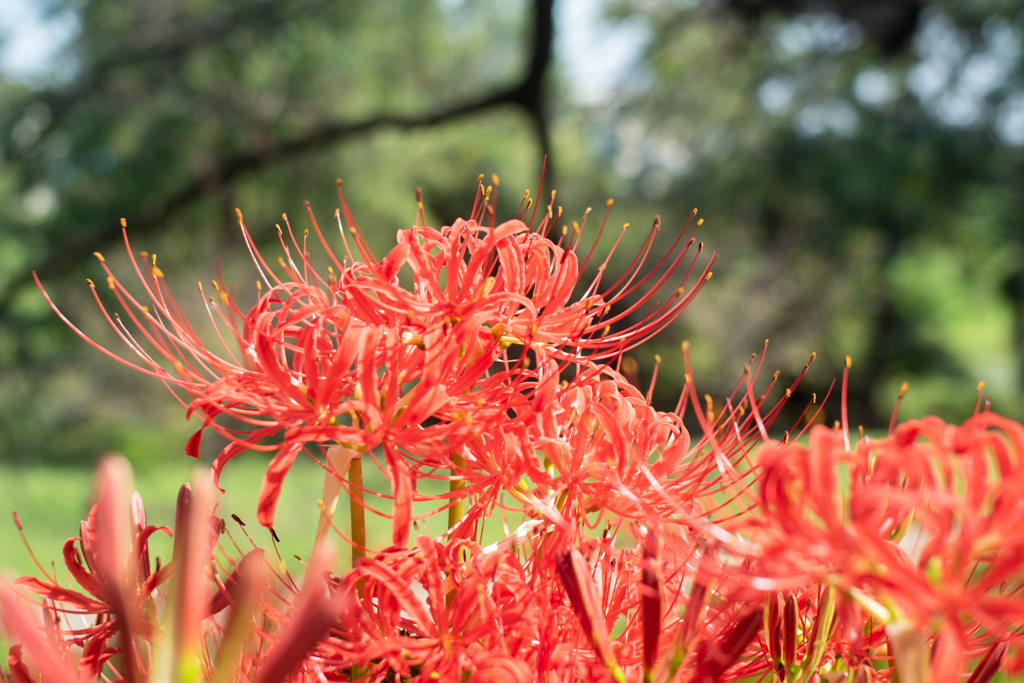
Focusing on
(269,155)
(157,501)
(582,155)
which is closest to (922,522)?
(157,501)

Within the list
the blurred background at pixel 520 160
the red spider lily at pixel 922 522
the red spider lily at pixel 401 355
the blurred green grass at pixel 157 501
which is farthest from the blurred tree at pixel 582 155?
the red spider lily at pixel 922 522

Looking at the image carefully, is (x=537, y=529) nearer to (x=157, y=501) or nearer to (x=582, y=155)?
(x=157, y=501)

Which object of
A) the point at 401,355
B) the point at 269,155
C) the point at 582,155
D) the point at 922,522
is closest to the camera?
the point at 922,522

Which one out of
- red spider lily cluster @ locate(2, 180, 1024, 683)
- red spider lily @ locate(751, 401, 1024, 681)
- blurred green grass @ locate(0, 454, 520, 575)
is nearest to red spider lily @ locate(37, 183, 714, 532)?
red spider lily cluster @ locate(2, 180, 1024, 683)

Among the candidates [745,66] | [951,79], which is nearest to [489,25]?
[745,66]

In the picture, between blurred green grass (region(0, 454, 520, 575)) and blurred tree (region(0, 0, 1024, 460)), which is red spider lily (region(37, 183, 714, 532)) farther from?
blurred tree (region(0, 0, 1024, 460))
